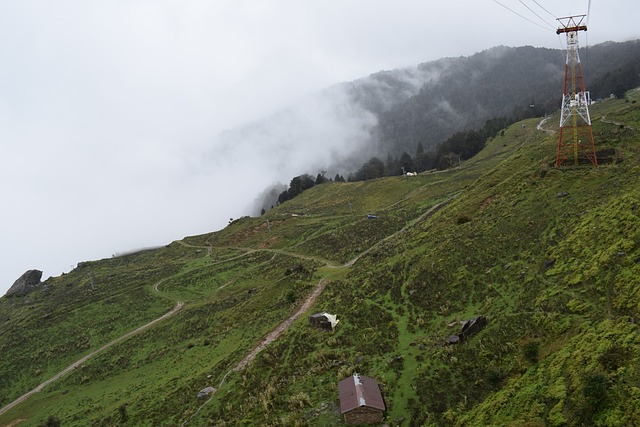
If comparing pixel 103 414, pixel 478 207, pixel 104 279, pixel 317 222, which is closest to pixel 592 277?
pixel 478 207

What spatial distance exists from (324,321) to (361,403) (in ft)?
43.9

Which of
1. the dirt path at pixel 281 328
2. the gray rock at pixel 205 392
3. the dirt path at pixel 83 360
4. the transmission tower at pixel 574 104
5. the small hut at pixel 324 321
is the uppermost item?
the transmission tower at pixel 574 104

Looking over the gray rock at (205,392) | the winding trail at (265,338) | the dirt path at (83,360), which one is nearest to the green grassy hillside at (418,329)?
the winding trail at (265,338)

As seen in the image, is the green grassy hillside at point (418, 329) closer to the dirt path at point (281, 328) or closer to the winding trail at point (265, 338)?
the winding trail at point (265, 338)

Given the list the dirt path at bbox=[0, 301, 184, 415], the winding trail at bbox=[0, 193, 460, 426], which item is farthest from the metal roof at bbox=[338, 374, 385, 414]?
the dirt path at bbox=[0, 301, 184, 415]

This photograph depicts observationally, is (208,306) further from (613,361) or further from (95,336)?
(613,361)

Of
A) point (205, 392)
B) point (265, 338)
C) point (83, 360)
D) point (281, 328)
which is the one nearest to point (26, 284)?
point (83, 360)

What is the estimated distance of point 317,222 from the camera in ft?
330

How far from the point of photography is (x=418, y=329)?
2980 centimetres

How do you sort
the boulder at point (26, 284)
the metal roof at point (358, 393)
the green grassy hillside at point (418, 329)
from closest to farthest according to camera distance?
the green grassy hillside at point (418, 329) → the metal roof at point (358, 393) → the boulder at point (26, 284)

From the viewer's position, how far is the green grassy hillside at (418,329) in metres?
19.2

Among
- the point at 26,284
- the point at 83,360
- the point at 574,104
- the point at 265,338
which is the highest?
the point at 574,104

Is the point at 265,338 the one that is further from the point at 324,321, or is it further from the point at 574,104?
the point at 574,104

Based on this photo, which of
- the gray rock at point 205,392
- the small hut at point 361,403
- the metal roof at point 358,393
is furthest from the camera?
the gray rock at point 205,392
